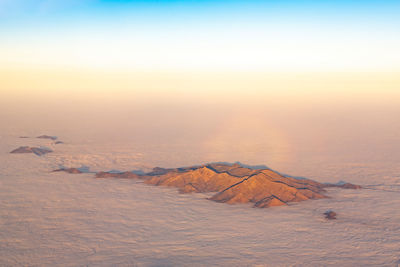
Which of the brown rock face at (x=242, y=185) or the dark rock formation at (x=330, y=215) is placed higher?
the brown rock face at (x=242, y=185)

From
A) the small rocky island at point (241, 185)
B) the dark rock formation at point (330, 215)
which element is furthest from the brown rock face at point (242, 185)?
the dark rock formation at point (330, 215)

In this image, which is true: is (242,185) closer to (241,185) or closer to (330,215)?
(241,185)

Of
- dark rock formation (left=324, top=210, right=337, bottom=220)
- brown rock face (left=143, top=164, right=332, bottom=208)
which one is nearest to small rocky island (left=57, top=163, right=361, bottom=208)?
brown rock face (left=143, top=164, right=332, bottom=208)

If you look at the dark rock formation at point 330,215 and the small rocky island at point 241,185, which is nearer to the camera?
the dark rock formation at point 330,215

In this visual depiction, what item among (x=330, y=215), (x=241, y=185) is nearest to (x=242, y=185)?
(x=241, y=185)

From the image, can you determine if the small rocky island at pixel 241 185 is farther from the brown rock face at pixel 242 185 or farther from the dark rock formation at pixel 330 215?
the dark rock formation at pixel 330 215

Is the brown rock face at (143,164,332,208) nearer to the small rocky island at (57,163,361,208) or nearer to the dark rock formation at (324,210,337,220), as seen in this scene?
the small rocky island at (57,163,361,208)

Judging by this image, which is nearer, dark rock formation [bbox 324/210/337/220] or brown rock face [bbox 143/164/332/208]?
dark rock formation [bbox 324/210/337/220]

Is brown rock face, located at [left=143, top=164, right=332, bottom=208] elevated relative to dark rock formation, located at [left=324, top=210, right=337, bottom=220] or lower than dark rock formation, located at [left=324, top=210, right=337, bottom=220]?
elevated
